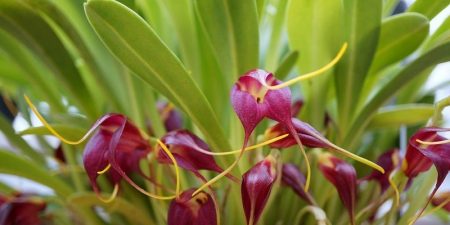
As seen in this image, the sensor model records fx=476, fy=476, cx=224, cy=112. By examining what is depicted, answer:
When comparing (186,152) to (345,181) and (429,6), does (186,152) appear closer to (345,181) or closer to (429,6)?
(345,181)

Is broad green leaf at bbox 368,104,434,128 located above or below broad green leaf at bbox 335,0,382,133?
below

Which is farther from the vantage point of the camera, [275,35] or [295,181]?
[275,35]

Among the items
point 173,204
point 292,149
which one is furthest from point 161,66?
point 292,149

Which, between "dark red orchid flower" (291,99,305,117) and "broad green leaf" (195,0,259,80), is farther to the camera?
"dark red orchid flower" (291,99,305,117)

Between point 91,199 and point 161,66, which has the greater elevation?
point 161,66

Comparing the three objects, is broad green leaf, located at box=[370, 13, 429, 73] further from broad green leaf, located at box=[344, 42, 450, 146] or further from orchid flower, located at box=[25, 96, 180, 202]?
orchid flower, located at box=[25, 96, 180, 202]

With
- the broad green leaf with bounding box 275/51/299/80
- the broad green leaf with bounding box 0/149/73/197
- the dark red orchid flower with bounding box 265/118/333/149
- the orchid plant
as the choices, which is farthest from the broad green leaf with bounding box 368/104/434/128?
the broad green leaf with bounding box 0/149/73/197

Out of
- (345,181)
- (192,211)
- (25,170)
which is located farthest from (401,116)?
(25,170)

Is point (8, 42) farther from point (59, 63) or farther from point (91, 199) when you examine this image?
point (91, 199)
